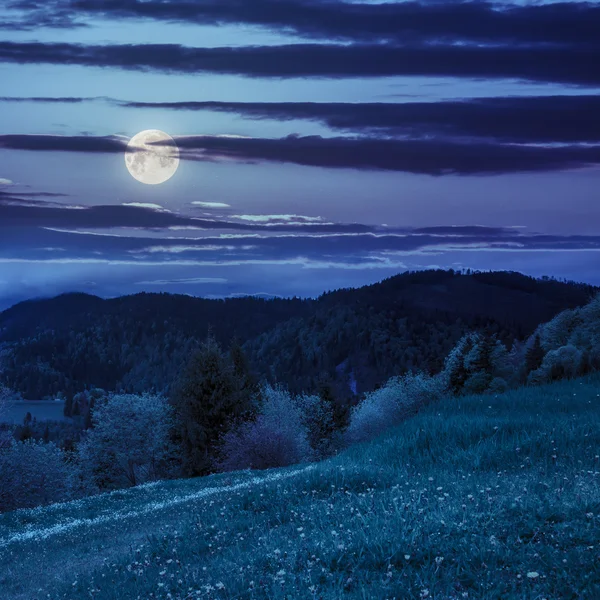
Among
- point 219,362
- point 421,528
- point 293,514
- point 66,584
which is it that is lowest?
point 219,362

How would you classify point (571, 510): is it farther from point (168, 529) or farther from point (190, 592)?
point (168, 529)

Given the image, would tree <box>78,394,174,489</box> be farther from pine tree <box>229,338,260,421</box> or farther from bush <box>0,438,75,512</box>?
pine tree <box>229,338,260,421</box>

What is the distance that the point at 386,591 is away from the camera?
25.8 feet

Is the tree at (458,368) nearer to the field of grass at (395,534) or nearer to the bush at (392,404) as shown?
the bush at (392,404)

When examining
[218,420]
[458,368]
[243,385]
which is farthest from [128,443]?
[458,368]

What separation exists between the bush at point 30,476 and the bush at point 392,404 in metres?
29.0

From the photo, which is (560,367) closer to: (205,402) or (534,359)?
(534,359)

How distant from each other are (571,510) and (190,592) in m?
5.38

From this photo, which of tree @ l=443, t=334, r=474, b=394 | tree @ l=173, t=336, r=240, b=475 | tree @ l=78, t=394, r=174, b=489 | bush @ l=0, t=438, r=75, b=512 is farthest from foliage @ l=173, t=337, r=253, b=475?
tree @ l=443, t=334, r=474, b=394

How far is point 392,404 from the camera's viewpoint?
72500mm

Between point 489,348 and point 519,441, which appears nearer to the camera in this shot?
point 519,441

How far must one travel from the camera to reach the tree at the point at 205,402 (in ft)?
211

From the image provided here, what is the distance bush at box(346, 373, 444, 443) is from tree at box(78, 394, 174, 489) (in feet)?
65.9

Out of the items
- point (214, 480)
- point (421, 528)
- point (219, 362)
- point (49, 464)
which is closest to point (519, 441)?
point (421, 528)
